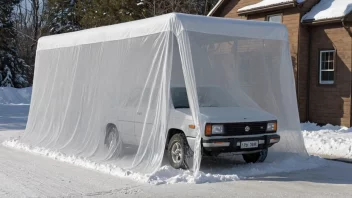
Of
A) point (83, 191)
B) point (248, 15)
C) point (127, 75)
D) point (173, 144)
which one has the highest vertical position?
point (248, 15)

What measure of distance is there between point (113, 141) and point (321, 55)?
11.0 meters

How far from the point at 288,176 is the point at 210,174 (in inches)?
63.4

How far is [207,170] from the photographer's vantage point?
10008 millimetres

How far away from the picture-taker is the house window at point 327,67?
1875cm

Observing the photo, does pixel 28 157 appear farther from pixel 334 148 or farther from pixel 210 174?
pixel 334 148

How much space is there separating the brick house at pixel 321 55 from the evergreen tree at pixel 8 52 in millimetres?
28117

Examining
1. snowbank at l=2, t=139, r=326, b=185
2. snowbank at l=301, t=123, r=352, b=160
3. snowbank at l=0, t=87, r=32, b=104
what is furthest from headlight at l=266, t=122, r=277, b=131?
snowbank at l=0, t=87, r=32, b=104

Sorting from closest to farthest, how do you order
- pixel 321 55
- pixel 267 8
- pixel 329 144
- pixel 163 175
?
pixel 163 175
pixel 329 144
pixel 321 55
pixel 267 8

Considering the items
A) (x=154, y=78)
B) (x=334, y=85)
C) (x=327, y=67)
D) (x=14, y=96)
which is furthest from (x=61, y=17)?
(x=154, y=78)

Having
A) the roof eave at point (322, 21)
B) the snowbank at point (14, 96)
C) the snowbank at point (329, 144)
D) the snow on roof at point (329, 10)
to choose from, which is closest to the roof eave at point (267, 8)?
the snow on roof at point (329, 10)

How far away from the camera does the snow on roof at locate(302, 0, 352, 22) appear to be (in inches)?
709

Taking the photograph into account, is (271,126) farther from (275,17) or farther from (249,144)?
(275,17)

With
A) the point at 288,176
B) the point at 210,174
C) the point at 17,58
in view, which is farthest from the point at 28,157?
the point at 17,58

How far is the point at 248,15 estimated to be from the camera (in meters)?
22.0
